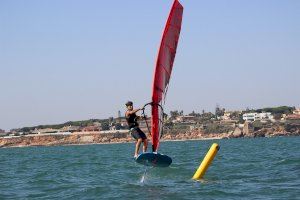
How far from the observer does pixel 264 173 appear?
19.4 metres

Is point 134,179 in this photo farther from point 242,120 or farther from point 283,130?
point 242,120

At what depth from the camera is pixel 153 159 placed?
16484 millimetres

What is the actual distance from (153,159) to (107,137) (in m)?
159

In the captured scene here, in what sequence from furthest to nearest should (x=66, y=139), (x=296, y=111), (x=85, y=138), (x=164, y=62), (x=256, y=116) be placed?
1. (x=256, y=116)
2. (x=296, y=111)
3. (x=66, y=139)
4. (x=85, y=138)
5. (x=164, y=62)

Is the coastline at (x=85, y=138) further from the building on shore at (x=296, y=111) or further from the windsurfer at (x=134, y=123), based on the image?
the windsurfer at (x=134, y=123)

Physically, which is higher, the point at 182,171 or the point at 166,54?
the point at 166,54

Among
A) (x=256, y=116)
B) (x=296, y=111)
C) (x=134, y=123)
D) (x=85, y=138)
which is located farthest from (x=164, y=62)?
(x=296, y=111)

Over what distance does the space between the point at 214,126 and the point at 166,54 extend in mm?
162263

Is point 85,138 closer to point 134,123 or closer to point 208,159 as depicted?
point 208,159

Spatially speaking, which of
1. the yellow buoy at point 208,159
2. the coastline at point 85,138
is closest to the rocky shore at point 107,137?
the coastline at point 85,138

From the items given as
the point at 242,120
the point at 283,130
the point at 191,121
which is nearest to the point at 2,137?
the point at 191,121

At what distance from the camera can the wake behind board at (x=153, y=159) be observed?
53.4ft

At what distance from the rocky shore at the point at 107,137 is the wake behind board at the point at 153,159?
145 meters

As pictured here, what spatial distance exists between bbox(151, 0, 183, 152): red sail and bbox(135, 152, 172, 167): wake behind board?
394 millimetres
